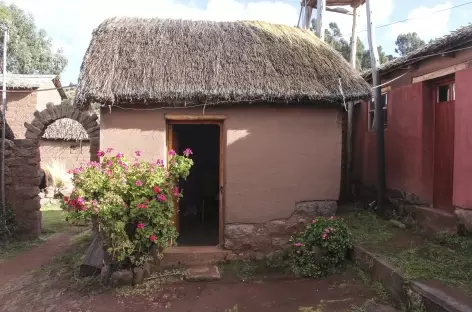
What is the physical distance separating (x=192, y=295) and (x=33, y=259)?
383 cm

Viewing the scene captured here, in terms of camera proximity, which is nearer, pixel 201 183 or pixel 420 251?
pixel 420 251

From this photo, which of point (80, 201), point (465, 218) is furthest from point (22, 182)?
point (465, 218)

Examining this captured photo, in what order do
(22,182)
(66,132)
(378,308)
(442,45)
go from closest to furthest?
1. (378,308)
2. (442,45)
3. (22,182)
4. (66,132)

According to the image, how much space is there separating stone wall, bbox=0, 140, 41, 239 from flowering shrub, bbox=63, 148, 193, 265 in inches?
152

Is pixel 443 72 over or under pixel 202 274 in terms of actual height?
over

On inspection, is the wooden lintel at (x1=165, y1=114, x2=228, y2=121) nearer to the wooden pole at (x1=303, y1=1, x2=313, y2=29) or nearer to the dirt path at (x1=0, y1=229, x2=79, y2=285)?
the dirt path at (x1=0, y1=229, x2=79, y2=285)

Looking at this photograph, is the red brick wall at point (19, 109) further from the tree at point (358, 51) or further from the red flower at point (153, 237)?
the tree at point (358, 51)

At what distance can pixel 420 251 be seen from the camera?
4902 mm

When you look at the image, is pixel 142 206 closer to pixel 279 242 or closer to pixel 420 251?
pixel 279 242

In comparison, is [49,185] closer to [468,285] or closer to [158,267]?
[158,267]

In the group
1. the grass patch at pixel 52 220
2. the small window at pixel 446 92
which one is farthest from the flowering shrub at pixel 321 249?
the grass patch at pixel 52 220

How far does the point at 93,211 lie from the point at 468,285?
439 cm

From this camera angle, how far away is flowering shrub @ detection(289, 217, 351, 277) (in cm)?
526

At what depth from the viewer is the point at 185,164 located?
519 centimetres
